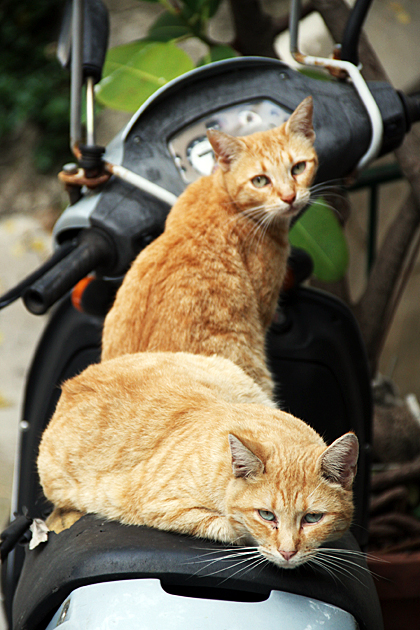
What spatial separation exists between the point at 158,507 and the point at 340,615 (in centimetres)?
26

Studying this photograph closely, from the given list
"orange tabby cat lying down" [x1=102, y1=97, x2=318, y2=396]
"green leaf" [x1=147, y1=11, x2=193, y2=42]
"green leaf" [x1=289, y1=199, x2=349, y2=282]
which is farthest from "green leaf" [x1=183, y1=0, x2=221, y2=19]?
"orange tabby cat lying down" [x1=102, y1=97, x2=318, y2=396]

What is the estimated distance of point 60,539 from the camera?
0.83 m

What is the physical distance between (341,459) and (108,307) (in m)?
0.78

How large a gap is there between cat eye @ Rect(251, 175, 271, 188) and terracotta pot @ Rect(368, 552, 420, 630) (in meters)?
1.14

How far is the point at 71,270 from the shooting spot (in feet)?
3.68

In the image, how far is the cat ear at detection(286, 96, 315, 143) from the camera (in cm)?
114

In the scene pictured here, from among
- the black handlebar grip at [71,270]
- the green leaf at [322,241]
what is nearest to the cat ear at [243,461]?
the black handlebar grip at [71,270]

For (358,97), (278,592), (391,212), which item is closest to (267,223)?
(358,97)

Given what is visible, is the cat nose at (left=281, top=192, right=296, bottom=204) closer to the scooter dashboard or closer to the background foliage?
the scooter dashboard

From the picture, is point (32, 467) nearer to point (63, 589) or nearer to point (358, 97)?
point (63, 589)

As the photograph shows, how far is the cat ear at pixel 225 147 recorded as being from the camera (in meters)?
1.20

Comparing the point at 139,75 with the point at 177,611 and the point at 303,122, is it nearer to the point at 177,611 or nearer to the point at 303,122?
the point at 303,122

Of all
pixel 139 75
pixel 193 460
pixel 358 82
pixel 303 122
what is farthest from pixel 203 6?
pixel 193 460

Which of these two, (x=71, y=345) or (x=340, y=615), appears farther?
(x=71, y=345)
